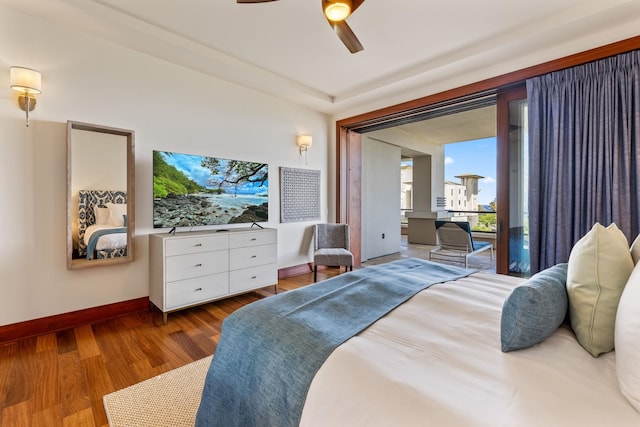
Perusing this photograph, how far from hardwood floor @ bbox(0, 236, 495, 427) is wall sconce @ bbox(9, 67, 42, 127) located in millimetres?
1887

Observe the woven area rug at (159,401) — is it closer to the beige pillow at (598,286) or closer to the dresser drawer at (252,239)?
the dresser drawer at (252,239)

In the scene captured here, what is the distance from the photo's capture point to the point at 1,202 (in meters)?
2.23

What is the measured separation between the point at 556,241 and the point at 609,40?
1741 millimetres

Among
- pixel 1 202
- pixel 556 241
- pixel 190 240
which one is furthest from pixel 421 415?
pixel 1 202

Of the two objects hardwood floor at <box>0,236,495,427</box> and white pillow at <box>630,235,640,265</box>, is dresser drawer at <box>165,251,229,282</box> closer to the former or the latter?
hardwood floor at <box>0,236,495,427</box>

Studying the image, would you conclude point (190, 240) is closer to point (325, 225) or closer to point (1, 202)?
point (1, 202)

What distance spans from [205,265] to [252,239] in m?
0.59

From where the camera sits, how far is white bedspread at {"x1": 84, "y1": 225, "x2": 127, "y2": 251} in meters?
2.58

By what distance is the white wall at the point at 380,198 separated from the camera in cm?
542

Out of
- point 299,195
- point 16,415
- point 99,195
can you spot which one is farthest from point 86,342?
point 299,195

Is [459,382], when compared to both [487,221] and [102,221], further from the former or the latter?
[487,221]

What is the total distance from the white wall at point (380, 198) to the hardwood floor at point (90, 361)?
10.9 feet

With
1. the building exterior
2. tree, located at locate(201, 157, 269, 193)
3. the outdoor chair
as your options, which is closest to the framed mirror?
tree, located at locate(201, 157, 269, 193)

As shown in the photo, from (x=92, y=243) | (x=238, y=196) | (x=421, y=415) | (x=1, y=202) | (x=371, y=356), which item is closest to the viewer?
(x=421, y=415)
